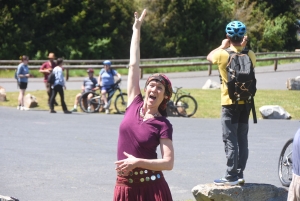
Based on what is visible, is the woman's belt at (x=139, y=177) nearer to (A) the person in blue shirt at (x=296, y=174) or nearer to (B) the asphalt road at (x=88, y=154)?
(A) the person in blue shirt at (x=296, y=174)

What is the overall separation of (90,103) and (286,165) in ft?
40.5

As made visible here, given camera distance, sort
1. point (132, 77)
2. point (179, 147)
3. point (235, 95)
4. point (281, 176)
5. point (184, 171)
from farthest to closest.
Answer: point (179, 147)
point (184, 171)
point (281, 176)
point (235, 95)
point (132, 77)

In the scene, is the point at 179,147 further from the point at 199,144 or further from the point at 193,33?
the point at 193,33

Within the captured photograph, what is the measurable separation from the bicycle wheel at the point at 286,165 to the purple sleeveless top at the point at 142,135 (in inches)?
214

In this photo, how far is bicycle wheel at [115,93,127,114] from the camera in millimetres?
21794

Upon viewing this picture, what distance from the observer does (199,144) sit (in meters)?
14.5

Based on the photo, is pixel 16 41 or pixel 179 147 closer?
pixel 179 147

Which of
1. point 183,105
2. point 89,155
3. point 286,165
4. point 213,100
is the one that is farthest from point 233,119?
point 213,100

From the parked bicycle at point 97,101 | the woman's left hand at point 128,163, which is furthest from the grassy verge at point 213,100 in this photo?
the woman's left hand at point 128,163

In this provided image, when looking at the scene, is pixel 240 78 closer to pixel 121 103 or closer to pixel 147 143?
pixel 147 143

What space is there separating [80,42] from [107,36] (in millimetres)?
2629

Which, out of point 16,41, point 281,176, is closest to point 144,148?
point 281,176

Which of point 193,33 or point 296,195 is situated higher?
point 193,33

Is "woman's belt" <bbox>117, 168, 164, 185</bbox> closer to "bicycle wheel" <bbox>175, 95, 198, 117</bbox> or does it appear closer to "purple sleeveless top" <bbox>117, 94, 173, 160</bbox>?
"purple sleeveless top" <bbox>117, 94, 173, 160</bbox>
